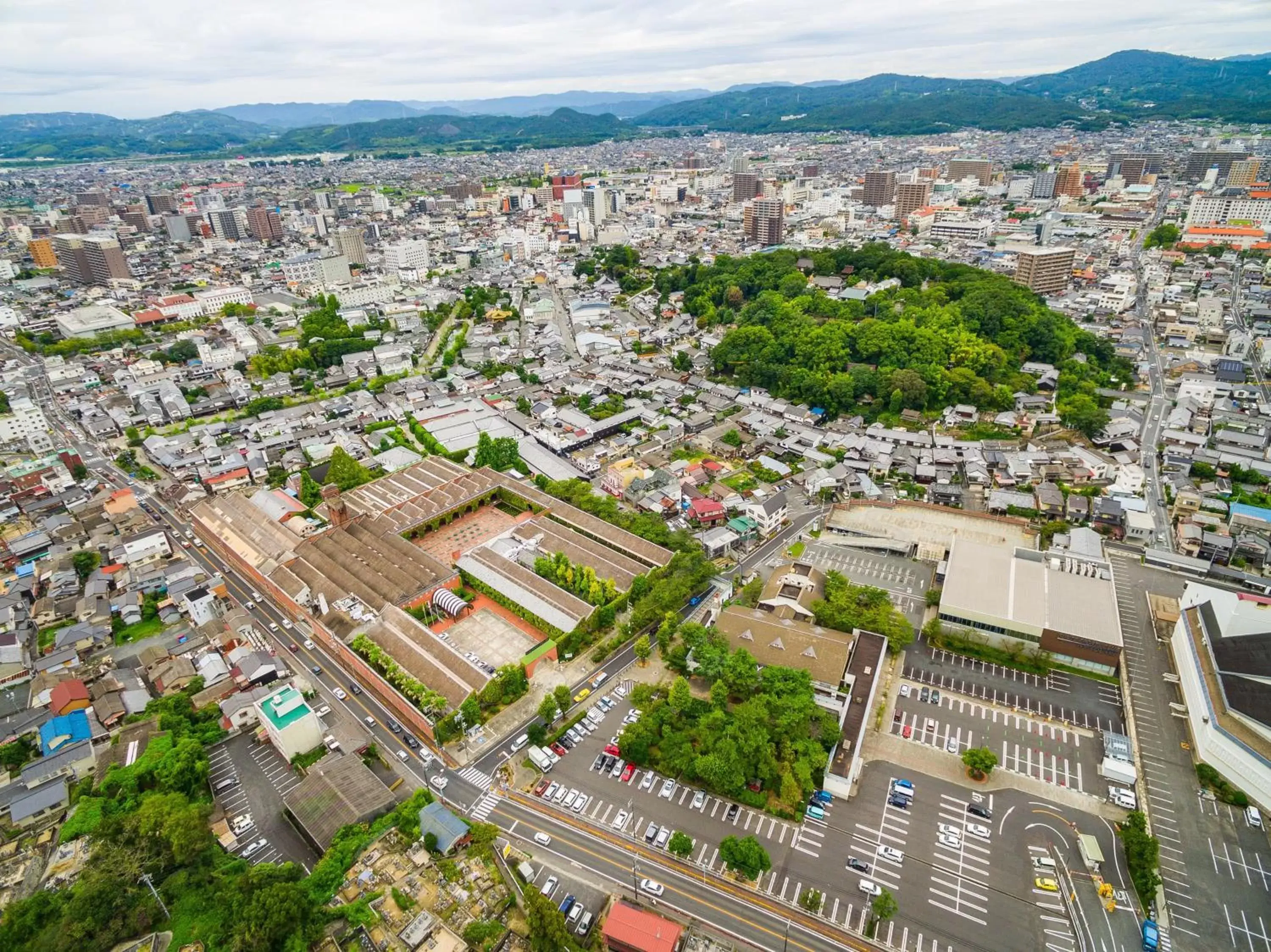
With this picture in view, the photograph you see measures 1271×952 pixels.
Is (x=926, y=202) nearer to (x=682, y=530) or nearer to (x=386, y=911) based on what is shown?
(x=682, y=530)

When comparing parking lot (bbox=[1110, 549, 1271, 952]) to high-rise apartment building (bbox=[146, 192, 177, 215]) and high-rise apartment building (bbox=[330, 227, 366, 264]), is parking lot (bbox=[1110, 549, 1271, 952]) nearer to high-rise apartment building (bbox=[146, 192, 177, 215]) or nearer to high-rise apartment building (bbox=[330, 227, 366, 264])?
high-rise apartment building (bbox=[330, 227, 366, 264])

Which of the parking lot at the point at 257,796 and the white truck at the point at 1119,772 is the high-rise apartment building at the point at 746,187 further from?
the parking lot at the point at 257,796

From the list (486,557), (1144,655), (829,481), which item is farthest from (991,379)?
(486,557)

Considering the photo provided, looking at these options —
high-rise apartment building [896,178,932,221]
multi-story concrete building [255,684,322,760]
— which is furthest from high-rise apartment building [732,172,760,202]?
multi-story concrete building [255,684,322,760]

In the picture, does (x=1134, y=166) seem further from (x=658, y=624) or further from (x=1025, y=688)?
(x=658, y=624)

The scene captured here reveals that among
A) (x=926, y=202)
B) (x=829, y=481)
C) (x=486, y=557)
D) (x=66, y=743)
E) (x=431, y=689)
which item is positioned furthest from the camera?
(x=926, y=202)

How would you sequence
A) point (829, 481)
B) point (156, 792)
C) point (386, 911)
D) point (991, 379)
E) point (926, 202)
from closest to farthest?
point (386, 911), point (156, 792), point (829, 481), point (991, 379), point (926, 202)
